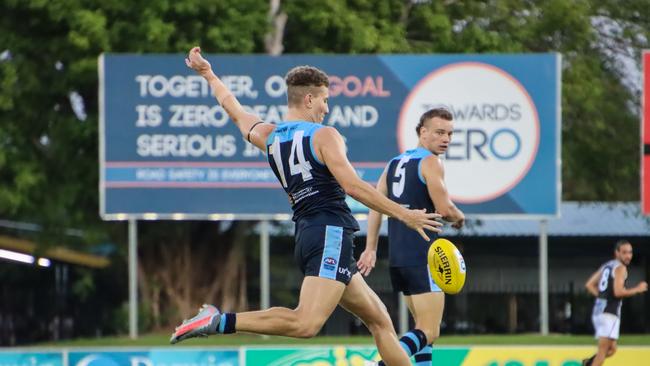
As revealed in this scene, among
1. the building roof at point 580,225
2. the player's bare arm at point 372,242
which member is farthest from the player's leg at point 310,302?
the building roof at point 580,225

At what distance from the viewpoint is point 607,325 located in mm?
18062

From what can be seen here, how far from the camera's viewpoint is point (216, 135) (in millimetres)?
22562

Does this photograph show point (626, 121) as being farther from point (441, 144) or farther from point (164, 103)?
point (441, 144)

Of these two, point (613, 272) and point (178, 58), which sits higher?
point (178, 58)

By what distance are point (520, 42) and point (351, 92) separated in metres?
6.84

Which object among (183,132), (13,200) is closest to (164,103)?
(183,132)

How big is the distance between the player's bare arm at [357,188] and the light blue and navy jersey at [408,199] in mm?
1998

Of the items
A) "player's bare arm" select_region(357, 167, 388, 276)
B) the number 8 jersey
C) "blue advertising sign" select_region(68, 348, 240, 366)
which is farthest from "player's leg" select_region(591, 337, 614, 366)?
"player's bare arm" select_region(357, 167, 388, 276)

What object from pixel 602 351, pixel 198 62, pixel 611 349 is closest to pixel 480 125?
pixel 611 349

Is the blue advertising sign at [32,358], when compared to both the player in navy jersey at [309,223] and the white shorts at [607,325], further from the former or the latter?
the player in navy jersey at [309,223]

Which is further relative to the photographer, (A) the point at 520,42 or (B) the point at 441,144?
(A) the point at 520,42

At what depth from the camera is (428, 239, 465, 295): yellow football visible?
1052 cm

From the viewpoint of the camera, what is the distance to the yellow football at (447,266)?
1052cm

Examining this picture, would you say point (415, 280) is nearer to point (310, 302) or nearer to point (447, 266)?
point (447, 266)
